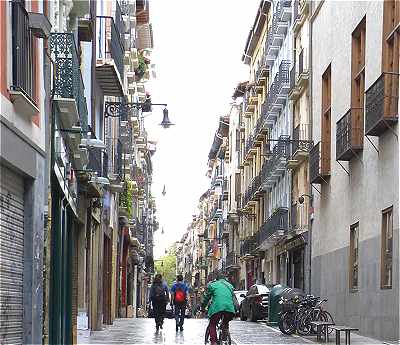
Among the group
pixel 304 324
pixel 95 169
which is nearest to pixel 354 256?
pixel 304 324

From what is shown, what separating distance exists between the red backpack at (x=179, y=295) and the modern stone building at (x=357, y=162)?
454cm

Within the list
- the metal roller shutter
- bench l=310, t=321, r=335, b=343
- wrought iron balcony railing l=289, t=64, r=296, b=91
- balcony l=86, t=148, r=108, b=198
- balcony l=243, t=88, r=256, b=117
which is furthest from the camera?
balcony l=243, t=88, r=256, b=117

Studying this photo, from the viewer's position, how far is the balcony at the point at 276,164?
4644cm

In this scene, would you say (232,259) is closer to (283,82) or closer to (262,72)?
→ (262,72)

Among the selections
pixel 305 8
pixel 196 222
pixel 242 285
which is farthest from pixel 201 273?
pixel 305 8

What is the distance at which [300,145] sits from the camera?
41.1 m

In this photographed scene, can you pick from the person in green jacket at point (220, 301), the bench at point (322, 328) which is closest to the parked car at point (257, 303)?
the bench at point (322, 328)

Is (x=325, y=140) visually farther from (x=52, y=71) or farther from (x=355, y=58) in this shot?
(x=52, y=71)

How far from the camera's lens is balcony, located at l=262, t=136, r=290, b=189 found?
1828 inches

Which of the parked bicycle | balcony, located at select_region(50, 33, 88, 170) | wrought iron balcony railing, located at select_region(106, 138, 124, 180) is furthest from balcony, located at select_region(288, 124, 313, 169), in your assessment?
balcony, located at select_region(50, 33, 88, 170)

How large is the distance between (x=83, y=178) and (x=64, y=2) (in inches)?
215

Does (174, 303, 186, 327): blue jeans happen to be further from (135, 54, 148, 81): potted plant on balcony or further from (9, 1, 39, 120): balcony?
(135, 54, 148, 81): potted plant on balcony

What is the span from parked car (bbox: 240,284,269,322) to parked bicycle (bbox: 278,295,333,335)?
9336 millimetres

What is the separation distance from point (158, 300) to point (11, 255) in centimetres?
1674
